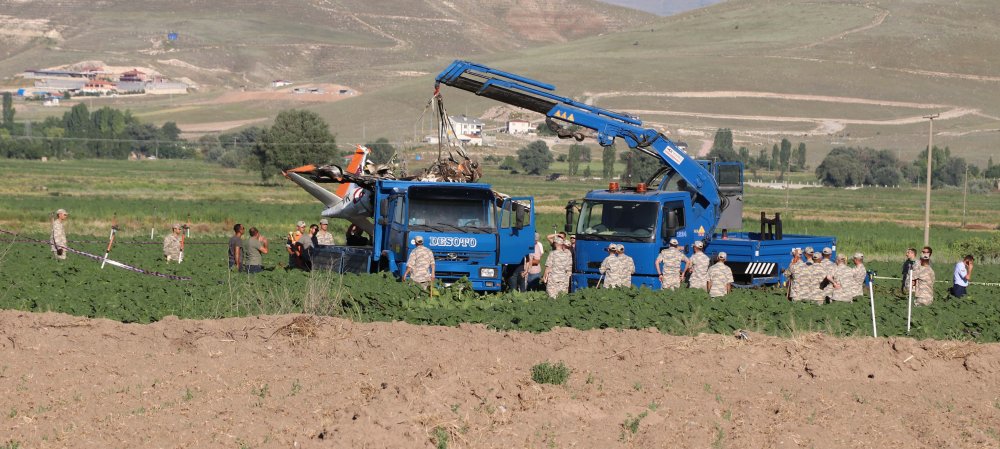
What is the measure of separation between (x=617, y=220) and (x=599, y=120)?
11.6 feet

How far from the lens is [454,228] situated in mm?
24969

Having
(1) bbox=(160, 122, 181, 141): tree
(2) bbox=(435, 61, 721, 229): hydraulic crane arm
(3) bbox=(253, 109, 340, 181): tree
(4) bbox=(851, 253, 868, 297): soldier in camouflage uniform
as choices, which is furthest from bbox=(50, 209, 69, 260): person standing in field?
(1) bbox=(160, 122, 181, 141): tree

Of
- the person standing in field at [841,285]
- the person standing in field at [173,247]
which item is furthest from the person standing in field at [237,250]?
the person standing in field at [841,285]

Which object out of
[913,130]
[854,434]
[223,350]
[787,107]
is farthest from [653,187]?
[787,107]

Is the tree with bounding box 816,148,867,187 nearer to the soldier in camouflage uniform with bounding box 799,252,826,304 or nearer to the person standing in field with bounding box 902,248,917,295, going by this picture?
the person standing in field with bounding box 902,248,917,295

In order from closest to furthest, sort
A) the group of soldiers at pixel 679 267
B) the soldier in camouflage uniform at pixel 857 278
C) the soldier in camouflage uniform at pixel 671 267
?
1. the soldier in camouflage uniform at pixel 857 278
2. the group of soldiers at pixel 679 267
3. the soldier in camouflage uniform at pixel 671 267

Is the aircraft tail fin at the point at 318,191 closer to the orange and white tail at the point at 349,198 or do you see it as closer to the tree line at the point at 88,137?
the orange and white tail at the point at 349,198

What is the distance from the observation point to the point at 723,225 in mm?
29297

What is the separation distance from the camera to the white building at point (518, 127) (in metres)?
166

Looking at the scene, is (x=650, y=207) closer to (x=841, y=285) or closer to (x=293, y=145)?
(x=841, y=285)

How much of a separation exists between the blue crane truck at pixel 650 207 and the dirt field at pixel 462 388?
675cm

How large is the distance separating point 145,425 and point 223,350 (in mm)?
3666

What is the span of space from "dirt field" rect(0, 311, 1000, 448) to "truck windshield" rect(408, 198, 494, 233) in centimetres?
610

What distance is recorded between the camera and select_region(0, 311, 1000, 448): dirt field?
13.8 meters
